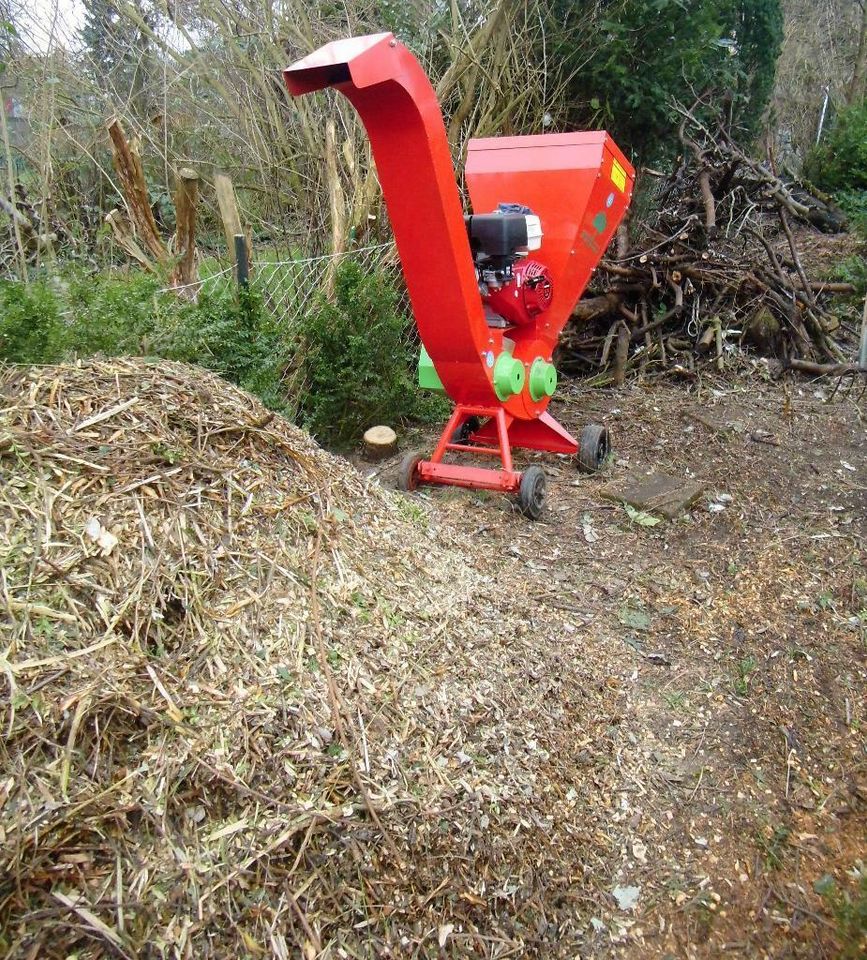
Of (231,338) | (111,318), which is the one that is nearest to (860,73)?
(231,338)

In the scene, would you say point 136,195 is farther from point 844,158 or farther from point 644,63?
point 844,158

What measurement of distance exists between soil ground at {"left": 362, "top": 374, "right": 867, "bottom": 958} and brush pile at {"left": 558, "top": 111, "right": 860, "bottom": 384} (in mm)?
1143

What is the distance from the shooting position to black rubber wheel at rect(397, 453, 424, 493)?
4.14 m

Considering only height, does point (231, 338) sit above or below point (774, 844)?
above

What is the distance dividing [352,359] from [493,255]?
1.18 meters

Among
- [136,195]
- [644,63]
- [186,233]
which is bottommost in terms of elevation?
[186,233]

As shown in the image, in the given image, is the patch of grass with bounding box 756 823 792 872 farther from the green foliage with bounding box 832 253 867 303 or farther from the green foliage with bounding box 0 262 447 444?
the green foliage with bounding box 832 253 867 303

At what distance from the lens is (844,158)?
12.0m

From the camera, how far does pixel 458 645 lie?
2.52 m

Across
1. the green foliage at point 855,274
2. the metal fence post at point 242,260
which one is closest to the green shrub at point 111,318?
the metal fence post at point 242,260

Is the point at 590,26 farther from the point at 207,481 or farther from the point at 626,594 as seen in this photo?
the point at 207,481

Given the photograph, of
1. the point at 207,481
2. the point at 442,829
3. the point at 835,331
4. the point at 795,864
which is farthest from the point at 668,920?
the point at 835,331

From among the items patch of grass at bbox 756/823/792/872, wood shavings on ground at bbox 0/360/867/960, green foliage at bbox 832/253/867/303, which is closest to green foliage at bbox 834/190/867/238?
green foliage at bbox 832/253/867/303

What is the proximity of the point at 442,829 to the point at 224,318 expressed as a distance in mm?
2936
